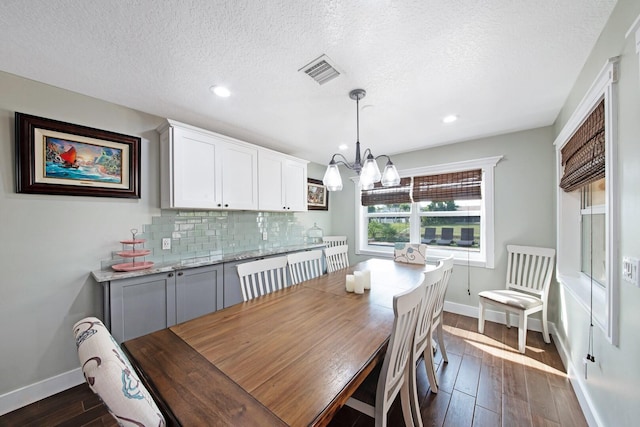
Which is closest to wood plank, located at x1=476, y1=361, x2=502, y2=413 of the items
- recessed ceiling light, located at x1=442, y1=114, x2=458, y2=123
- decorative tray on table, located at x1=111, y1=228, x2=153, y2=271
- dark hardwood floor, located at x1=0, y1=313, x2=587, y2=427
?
dark hardwood floor, located at x1=0, y1=313, x2=587, y2=427

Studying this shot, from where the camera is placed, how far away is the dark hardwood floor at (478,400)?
159 cm

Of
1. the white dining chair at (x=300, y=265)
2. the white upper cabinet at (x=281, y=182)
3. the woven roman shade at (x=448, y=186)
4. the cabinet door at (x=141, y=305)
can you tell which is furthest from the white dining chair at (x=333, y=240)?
the cabinet door at (x=141, y=305)

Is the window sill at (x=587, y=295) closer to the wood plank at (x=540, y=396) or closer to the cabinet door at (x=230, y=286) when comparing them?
the wood plank at (x=540, y=396)

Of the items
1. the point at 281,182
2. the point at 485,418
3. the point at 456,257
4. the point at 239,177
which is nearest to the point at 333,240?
the point at 281,182

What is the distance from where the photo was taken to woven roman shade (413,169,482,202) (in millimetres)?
3252

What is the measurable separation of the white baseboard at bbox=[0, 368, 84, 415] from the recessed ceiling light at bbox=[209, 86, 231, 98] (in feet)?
8.76

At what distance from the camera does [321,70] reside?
1726 millimetres

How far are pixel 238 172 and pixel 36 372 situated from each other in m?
2.41


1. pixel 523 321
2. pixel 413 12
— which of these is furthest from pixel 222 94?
pixel 523 321

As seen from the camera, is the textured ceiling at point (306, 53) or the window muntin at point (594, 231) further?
the window muntin at point (594, 231)

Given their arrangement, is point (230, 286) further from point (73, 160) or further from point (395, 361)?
point (395, 361)

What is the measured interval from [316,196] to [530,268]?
3275mm

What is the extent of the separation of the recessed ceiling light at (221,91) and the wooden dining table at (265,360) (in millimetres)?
1749

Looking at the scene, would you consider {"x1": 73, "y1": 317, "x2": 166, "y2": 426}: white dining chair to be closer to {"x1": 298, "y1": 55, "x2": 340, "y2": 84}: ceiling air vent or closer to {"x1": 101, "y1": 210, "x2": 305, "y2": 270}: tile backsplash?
{"x1": 298, "y1": 55, "x2": 340, "y2": 84}: ceiling air vent
